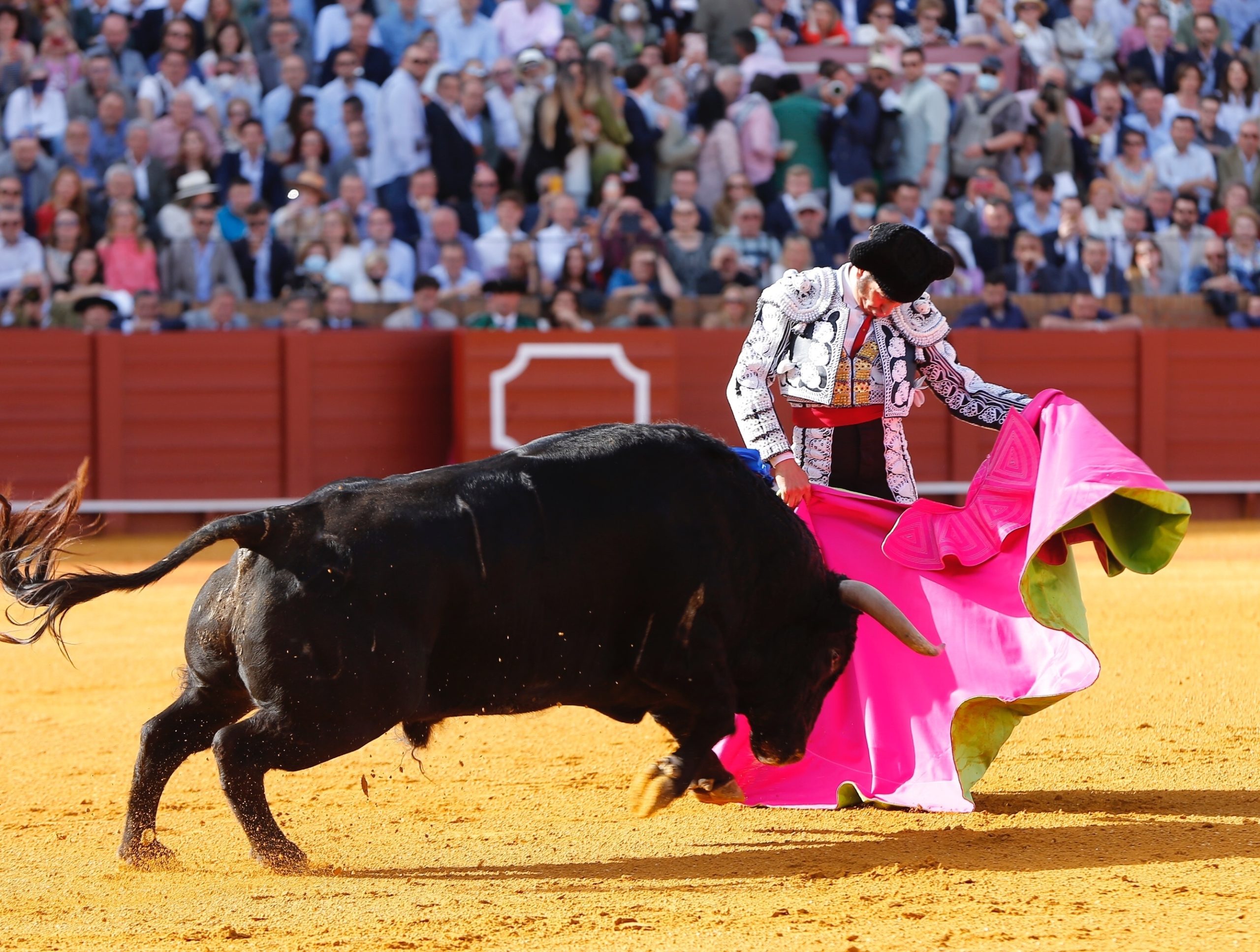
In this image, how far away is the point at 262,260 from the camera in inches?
335

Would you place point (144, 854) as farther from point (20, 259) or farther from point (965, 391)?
point (20, 259)

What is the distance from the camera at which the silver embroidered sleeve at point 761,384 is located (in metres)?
3.42

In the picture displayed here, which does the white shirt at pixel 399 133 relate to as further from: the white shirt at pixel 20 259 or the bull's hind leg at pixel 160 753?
the bull's hind leg at pixel 160 753

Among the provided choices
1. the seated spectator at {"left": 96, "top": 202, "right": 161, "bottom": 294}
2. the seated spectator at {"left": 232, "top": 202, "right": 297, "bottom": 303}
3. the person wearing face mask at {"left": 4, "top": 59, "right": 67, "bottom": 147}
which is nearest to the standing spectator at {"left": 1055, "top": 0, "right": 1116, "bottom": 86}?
the seated spectator at {"left": 232, "top": 202, "right": 297, "bottom": 303}

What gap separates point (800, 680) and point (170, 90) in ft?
22.4

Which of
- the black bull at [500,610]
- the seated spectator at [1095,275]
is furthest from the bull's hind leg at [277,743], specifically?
the seated spectator at [1095,275]

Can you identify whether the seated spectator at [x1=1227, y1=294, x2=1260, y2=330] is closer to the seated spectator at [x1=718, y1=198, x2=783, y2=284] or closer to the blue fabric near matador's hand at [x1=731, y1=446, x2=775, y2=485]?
the seated spectator at [x1=718, y1=198, x2=783, y2=284]

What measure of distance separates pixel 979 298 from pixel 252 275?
4046 mm

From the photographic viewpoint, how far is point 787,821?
10.9ft

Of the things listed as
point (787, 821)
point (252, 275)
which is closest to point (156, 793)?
point (787, 821)

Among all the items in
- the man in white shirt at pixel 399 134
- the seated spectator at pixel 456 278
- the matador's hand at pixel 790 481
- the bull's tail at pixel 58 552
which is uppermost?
the man in white shirt at pixel 399 134

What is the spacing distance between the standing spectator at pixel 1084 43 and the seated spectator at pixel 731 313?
126 inches

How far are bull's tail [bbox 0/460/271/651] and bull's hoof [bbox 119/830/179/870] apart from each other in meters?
0.41

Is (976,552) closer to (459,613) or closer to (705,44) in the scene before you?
(459,613)
